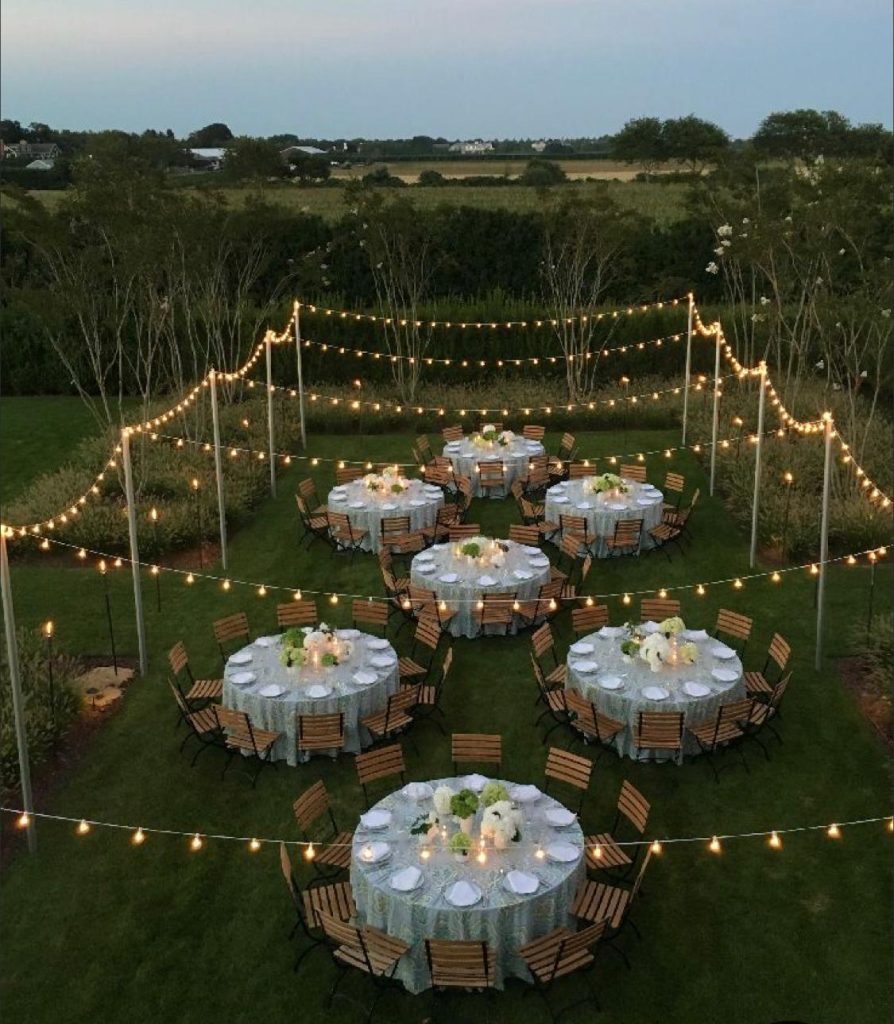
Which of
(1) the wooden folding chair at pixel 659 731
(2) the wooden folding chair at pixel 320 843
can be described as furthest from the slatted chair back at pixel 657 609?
(2) the wooden folding chair at pixel 320 843

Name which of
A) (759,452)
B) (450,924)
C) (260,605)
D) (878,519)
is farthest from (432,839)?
(878,519)

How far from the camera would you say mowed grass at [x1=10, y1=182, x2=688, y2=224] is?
45.9 metres

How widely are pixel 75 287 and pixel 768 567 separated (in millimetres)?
12698

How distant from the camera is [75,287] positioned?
19.0 metres

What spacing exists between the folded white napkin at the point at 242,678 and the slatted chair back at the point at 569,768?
3.23 metres

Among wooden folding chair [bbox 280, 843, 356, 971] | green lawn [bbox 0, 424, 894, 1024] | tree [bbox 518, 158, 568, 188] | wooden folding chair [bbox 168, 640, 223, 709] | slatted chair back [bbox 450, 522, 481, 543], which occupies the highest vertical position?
tree [bbox 518, 158, 568, 188]

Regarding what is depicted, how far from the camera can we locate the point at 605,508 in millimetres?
16266

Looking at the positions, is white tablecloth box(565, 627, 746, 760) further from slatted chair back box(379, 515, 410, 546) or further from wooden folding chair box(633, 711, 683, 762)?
slatted chair back box(379, 515, 410, 546)

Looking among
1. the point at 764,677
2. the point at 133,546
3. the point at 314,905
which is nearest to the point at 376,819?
the point at 314,905

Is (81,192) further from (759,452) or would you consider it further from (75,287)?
(759,452)

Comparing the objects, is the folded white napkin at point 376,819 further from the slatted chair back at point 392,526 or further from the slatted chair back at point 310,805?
the slatted chair back at point 392,526

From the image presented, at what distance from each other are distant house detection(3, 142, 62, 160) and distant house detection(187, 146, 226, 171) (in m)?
5.80

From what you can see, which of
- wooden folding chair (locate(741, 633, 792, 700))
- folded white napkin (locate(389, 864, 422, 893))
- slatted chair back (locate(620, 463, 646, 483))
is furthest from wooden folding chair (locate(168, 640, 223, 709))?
slatted chair back (locate(620, 463, 646, 483))

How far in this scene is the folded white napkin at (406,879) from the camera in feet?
24.8
